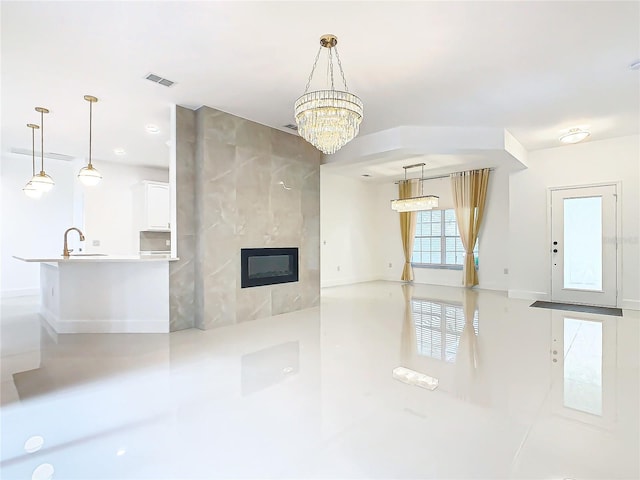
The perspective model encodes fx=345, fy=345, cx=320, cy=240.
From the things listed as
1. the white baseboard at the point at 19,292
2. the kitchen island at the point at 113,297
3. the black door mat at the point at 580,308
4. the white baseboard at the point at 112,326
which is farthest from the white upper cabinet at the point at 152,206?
the black door mat at the point at 580,308

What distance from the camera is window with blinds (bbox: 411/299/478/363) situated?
3.66m

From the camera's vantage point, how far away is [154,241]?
8.12 metres

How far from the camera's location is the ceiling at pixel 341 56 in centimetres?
269

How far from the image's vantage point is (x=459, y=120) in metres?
5.17

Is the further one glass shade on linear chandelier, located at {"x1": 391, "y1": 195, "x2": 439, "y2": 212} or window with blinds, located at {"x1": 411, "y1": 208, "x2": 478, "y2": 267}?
window with blinds, located at {"x1": 411, "y1": 208, "x2": 478, "y2": 267}

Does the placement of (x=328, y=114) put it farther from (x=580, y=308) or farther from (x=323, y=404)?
(x=580, y=308)

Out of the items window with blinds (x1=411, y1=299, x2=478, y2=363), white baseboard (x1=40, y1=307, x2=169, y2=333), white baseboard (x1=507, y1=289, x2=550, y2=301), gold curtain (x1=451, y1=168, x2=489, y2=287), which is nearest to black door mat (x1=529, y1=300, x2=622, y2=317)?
white baseboard (x1=507, y1=289, x2=550, y2=301)

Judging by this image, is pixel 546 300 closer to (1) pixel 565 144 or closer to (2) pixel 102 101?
(1) pixel 565 144

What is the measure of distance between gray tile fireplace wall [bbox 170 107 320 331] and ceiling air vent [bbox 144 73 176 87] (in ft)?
2.21

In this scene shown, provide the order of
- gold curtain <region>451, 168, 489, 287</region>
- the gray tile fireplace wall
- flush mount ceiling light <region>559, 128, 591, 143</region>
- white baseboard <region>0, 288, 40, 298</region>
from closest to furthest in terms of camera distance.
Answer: the gray tile fireplace wall, flush mount ceiling light <region>559, 128, 591, 143</region>, white baseboard <region>0, 288, 40, 298</region>, gold curtain <region>451, 168, 489, 287</region>

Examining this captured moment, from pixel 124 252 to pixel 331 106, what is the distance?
6.88m

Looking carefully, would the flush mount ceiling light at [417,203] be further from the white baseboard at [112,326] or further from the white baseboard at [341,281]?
the white baseboard at [112,326]

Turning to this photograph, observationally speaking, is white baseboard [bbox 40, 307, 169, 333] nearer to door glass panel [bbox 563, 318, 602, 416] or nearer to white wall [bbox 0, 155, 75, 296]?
white wall [bbox 0, 155, 75, 296]

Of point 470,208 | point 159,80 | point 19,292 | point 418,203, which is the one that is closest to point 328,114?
point 159,80
